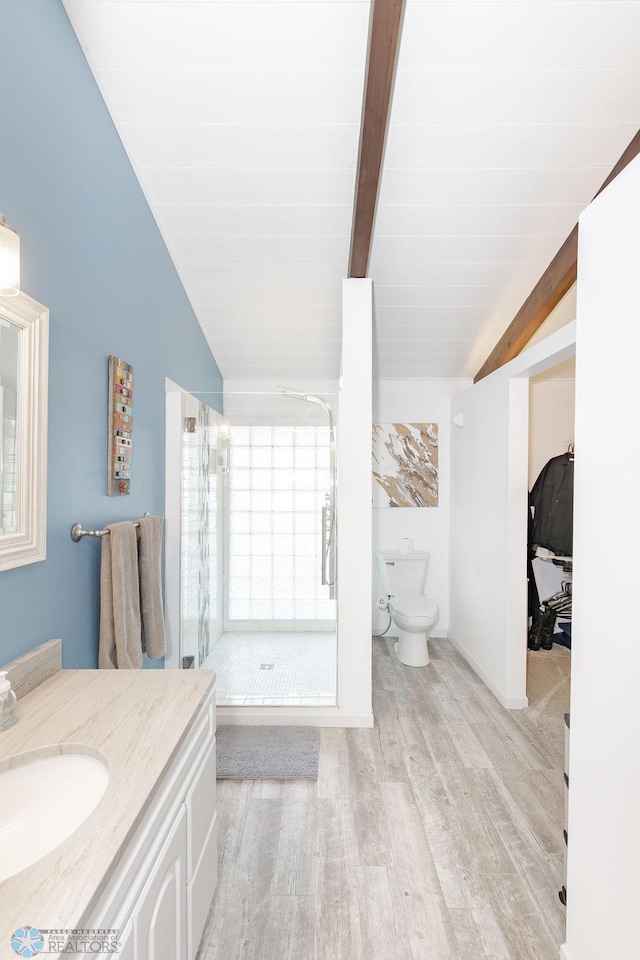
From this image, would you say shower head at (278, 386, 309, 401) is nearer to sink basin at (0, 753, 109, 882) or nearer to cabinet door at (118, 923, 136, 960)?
sink basin at (0, 753, 109, 882)

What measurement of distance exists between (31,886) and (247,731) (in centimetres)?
210

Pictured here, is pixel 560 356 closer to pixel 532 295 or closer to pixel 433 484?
pixel 532 295

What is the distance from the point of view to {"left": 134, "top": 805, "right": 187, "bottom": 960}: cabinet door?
937 millimetres

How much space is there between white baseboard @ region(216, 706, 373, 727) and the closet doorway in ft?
3.97

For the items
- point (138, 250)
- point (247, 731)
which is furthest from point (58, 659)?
point (138, 250)

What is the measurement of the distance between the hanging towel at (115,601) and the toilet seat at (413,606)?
6.70ft

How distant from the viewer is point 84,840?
2.71 feet

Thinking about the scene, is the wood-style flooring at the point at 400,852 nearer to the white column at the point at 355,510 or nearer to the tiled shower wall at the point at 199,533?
the white column at the point at 355,510

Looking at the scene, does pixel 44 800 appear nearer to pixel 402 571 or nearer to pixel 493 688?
pixel 493 688

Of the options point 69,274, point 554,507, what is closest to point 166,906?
point 69,274

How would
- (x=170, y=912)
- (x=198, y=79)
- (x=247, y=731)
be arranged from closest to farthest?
1. (x=170, y=912)
2. (x=198, y=79)
3. (x=247, y=731)

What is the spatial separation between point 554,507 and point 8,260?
3.71 meters

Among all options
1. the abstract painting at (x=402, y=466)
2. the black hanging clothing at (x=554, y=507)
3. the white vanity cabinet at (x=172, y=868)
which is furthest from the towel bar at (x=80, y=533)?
the black hanging clothing at (x=554, y=507)

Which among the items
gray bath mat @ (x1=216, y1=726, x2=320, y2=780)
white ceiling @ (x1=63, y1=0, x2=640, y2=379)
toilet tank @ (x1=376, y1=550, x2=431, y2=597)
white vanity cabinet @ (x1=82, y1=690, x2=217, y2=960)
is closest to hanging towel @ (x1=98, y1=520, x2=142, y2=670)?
white vanity cabinet @ (x1=82, y1=690, x2=217, y2=960)
